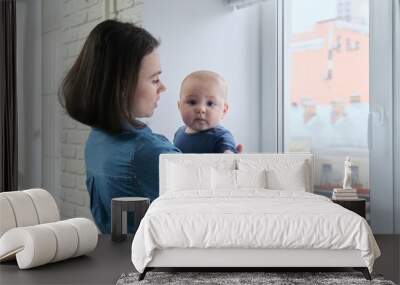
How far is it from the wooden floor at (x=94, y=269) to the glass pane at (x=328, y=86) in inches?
35.7

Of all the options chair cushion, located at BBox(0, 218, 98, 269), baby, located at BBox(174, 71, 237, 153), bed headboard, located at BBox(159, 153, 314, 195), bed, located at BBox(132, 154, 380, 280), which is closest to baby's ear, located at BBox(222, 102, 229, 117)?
baby, located at BBox(174, 71, 237, 153)

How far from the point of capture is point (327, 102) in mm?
6289

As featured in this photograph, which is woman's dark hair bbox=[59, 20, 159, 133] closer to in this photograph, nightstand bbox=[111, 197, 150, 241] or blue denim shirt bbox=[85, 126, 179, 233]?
blue denim shirt bbox=[85, 126, 179, 233]

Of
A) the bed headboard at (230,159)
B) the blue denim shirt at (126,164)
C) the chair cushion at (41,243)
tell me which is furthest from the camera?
the blue denim shirt at (126,164)

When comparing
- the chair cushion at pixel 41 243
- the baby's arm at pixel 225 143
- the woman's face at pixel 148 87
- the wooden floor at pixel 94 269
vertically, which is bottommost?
the wooden floor at pixel 94 269

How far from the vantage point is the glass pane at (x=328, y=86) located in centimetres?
606

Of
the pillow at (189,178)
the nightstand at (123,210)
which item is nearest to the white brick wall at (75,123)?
the nightstand at (123,210)

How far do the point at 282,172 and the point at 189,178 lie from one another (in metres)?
0.82

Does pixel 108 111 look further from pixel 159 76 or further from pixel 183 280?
pixel 183 280

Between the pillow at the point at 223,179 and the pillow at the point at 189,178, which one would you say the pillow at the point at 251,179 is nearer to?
the pillow at the point at 223,179

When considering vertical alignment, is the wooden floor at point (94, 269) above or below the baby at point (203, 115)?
below

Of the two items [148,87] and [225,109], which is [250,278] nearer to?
[225,109]

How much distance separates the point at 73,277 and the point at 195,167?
174 centimetres

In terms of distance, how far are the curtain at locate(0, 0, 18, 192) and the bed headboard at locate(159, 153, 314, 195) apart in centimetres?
199
